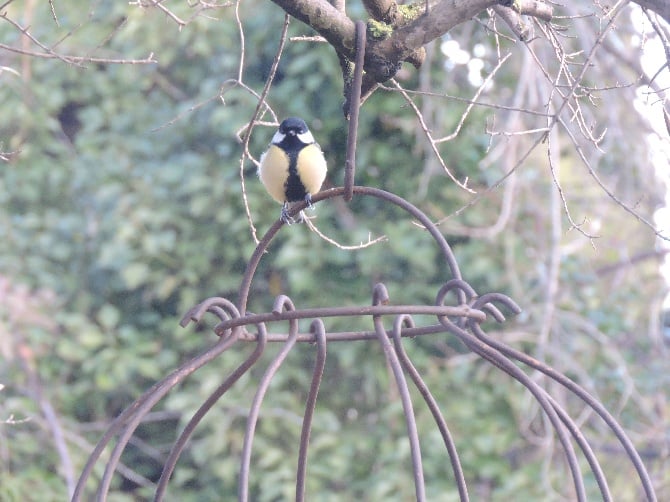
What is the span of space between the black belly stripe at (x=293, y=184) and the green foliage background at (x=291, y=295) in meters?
1.27

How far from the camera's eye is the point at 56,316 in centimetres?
361

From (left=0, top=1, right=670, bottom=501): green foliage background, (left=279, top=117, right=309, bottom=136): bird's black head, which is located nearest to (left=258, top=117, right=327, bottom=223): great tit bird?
(left=279, top=117, right=309, bottom=136): bird's black head

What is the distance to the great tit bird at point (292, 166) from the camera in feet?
6.81

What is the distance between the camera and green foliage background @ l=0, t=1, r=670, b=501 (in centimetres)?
332

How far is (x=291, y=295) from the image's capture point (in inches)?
140

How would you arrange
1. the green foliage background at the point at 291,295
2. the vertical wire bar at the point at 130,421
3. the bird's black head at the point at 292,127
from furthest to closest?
the green foliage background at the point at 291,295 → the bird's black head at the point at 292,127 → the vertical wire bar at the point at 130,421

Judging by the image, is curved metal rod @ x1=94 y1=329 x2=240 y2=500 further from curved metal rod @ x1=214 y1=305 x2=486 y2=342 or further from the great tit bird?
the great tit bird

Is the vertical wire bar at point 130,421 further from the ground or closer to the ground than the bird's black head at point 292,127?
closer to the ground

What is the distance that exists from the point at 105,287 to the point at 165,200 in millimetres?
475

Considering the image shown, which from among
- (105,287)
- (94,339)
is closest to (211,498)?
(94,339)

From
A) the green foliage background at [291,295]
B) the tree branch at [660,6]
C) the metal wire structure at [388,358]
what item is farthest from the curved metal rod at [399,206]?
the green foliage background at [291,295]

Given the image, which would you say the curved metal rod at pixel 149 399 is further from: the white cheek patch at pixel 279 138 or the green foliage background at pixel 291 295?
the green foliage background at pixel 291 295

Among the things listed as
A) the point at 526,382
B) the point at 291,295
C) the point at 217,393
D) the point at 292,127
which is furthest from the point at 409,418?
the point at 291,295

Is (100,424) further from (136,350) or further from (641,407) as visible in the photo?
(641,407)
